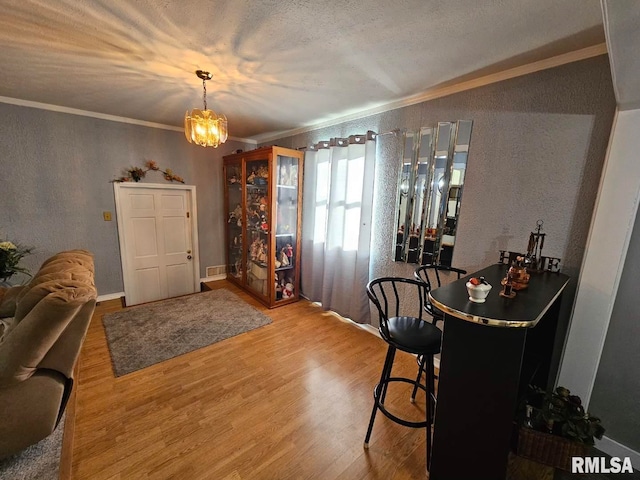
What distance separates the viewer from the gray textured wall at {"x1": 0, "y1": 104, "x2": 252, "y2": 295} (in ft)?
9.41

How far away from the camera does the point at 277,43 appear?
1.63 metres

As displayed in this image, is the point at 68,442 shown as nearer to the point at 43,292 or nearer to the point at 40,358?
the point at 40,358

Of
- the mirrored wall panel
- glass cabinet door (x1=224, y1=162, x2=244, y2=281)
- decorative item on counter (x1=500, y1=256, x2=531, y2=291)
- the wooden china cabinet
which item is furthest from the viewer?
glass cabinet door (x1=224, y1=162, x2=244, y2=281)

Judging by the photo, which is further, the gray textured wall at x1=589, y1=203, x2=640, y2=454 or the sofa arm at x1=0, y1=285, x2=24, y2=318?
the sofa arm at x1=0, y1=285, x2=24, y2=318

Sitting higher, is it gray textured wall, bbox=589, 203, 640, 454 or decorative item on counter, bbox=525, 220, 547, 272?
decorative item on counter, bbox=525, 220, 547, 272

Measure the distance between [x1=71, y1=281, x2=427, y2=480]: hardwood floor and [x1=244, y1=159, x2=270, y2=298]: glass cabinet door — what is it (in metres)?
1.22

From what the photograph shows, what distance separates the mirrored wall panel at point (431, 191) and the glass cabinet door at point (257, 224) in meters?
1.76

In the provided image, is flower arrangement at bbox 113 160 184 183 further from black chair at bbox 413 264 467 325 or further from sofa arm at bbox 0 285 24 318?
black chair at bbox 413 264 467 325

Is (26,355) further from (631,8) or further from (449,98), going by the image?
(449,98)

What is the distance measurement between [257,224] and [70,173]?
2294 mm

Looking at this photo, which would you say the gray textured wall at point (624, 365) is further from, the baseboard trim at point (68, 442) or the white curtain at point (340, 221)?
the baseboard trim at point (68, 442)

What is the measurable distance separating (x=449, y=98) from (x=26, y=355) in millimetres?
3256

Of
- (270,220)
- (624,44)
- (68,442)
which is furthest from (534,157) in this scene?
(68,442)

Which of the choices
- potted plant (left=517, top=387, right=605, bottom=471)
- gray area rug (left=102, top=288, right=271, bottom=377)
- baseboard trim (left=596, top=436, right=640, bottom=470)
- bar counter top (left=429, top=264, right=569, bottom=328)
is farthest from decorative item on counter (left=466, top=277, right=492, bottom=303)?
gray area rug (left=102, top=288, right=271, bottom=377)
